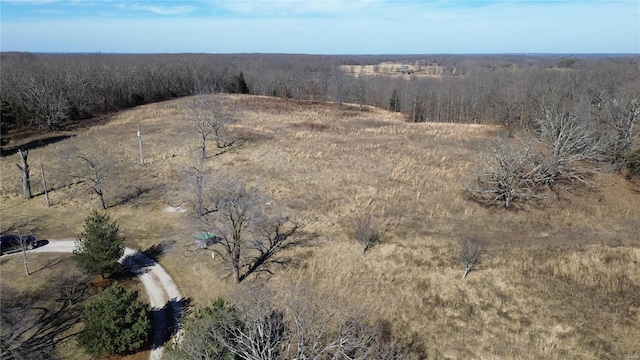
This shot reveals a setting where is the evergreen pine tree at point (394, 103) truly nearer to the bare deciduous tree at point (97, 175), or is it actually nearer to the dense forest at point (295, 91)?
the dense forest at point (295, 91)

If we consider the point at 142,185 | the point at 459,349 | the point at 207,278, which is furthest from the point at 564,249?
the point at 142,185

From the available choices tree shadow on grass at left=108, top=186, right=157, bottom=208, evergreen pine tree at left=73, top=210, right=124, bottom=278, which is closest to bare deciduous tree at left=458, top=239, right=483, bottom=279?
evergreen pine tree at left=73, top=210, right=124, bottom=278

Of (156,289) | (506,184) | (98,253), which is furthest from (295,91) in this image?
(156,289)

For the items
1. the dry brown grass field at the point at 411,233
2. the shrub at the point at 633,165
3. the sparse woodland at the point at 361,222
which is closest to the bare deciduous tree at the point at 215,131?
the sparse woodland at the point at 361,222

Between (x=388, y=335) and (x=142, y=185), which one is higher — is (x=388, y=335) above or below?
below

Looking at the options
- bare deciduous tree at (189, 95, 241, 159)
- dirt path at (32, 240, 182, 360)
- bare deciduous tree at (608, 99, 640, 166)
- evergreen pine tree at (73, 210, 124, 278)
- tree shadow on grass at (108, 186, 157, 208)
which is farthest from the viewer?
bare deciduous tree at (189, 95, 241, 159)

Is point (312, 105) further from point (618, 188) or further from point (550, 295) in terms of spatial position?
point (550, 295)

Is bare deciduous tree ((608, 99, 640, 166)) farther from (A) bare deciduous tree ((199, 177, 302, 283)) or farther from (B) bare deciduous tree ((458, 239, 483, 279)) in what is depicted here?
(A) bare deciduous tree ((199, 177, 302, 283))
